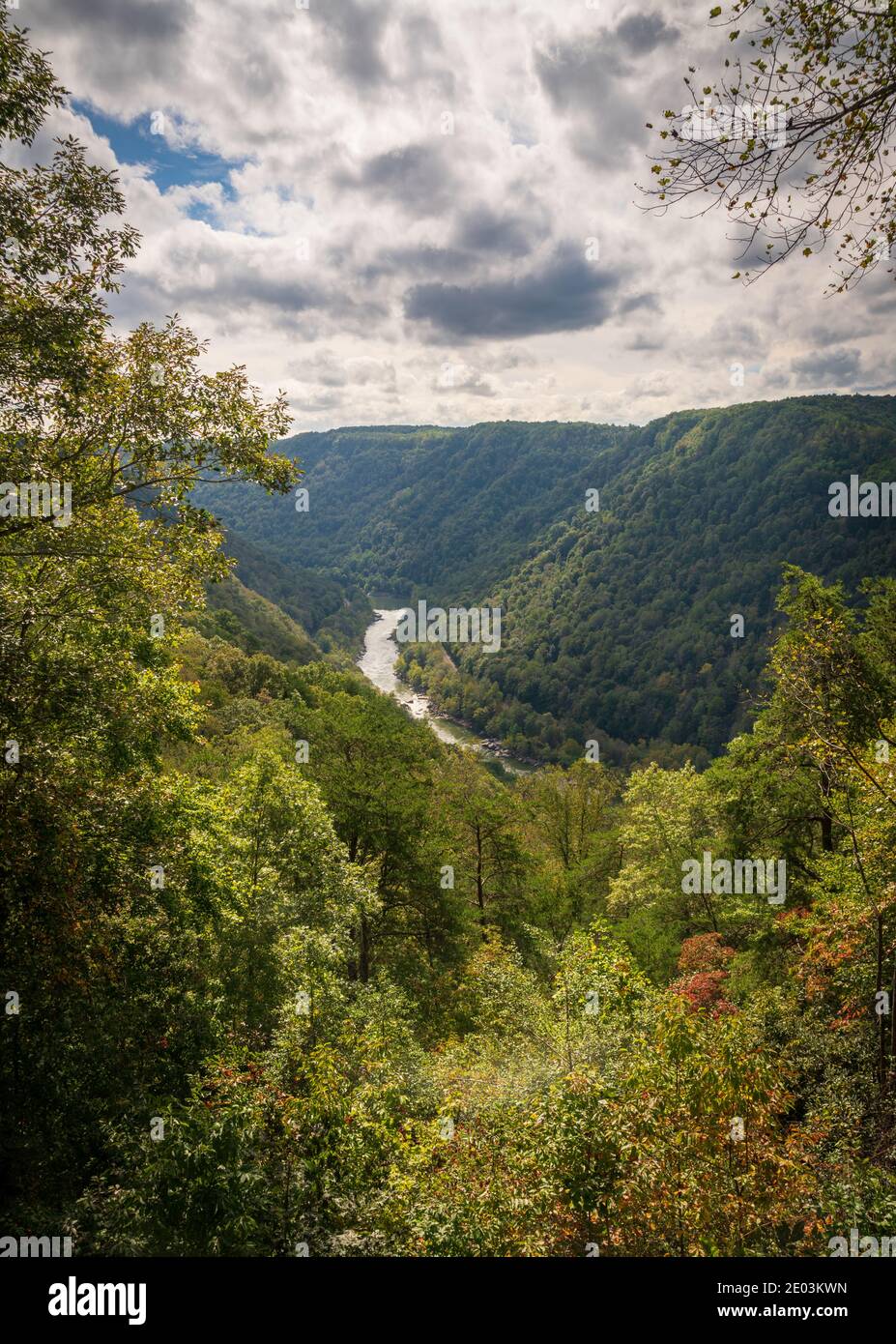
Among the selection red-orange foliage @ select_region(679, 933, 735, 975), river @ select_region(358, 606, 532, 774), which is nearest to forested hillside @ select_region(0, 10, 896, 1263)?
red-orange foliage @ select_region(679, 933, 735, 975)

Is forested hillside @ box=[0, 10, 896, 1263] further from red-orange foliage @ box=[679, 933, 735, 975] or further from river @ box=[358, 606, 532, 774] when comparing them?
river @ box=[358, 606, 532, 774]

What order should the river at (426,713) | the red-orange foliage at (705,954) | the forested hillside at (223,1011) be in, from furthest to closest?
the river at (426,713) < the red-orange foliage at (705,954) < the forested hillside at (223,1011)

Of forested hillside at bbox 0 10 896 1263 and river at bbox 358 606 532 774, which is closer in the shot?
forested hillside at bbox 0 10 896 1263

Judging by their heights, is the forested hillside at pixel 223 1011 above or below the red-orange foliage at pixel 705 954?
above

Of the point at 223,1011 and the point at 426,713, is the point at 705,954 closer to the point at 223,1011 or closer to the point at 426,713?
the point at 223,1011

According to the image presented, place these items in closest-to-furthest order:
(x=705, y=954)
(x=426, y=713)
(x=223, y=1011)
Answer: (x=223, y=1011), (x=705, y=954), (x=426, y=713)

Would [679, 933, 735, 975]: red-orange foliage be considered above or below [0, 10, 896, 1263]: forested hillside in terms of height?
below

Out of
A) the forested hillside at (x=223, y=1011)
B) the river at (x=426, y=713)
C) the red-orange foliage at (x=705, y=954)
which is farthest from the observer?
the river at (x=426, y=713)

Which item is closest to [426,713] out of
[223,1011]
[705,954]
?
[705,954]

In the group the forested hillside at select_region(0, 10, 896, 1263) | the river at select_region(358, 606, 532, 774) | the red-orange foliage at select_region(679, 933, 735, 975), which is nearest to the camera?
the forested hillside at select_region(0, 10, 896, 1263)

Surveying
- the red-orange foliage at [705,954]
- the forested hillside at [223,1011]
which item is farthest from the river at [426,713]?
the forested hillside at [223,1011]

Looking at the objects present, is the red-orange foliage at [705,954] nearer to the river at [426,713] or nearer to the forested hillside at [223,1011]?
the forested hillside at [223,1011]

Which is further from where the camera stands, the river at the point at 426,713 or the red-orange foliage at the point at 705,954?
the river at the point at 426,713

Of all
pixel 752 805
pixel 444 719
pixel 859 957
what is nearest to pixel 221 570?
pixel 859 957
